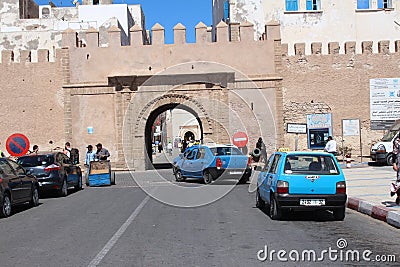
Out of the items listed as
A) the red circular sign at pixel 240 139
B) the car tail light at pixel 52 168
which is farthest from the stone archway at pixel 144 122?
the car tail light at pixel 52 168

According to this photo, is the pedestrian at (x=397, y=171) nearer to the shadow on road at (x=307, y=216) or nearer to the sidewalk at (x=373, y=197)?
the sidewalk at (x=373, y=197)

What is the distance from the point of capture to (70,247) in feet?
26.6

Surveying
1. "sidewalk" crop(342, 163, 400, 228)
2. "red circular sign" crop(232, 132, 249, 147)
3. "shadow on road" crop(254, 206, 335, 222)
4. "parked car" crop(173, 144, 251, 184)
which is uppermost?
"red circular sign" crop(232, 132, 249, 147)

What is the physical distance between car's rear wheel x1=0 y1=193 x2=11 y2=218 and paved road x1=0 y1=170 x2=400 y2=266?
20cm

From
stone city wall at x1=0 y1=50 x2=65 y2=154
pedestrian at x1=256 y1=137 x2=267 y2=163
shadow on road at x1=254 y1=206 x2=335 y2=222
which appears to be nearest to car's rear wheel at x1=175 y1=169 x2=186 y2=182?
pedestrian at x1=256 y1=137 x2=267 y2=163

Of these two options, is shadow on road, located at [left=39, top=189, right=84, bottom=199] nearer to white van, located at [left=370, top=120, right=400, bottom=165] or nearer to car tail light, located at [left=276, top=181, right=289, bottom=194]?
car tail light, located at [left=276, top=181, right=289, bottom=194]

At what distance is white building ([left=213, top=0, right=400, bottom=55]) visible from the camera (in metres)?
39.2

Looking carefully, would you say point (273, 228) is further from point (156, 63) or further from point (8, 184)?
point (156, 63)

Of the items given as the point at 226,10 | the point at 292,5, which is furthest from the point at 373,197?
the point at 226,10

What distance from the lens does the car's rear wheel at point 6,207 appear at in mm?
12102

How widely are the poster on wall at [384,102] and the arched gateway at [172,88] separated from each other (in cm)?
496

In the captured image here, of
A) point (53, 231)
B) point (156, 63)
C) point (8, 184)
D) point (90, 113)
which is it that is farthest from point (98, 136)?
point (53, 231)

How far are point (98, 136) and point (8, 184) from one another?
1754cm

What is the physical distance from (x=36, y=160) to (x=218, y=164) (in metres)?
6.05
